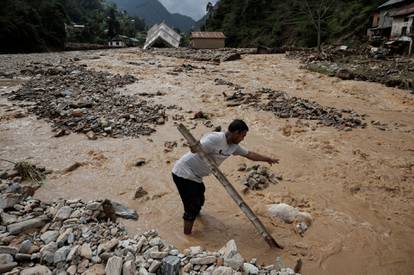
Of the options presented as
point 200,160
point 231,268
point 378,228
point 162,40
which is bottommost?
point 378,228

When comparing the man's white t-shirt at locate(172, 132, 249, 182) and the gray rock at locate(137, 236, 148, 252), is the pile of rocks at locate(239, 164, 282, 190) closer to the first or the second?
the man's white t-shirt at locate(172, 132, 249, 182)

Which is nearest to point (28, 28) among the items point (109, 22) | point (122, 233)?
point (109, 22)

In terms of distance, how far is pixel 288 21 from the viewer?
4341 centimetres

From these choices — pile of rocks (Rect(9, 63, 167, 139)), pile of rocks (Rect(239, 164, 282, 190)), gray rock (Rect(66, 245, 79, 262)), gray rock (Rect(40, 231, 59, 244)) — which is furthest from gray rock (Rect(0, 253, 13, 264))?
pile of rocks (Rect(9, 63, 167, 139))

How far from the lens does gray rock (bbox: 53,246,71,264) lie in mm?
3043

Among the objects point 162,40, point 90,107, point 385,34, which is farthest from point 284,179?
point 162,40

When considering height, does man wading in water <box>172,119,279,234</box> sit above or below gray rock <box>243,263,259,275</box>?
above

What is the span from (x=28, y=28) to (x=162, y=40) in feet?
46.7

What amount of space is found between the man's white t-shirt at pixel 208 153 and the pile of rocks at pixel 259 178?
1693 millimetres

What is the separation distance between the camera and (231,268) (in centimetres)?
291

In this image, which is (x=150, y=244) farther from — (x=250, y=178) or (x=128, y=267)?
(x=250, y=178)

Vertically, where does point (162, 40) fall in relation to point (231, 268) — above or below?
above

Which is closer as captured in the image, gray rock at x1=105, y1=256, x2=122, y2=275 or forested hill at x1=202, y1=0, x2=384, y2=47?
gray rock at x1=105, y1=256, x2=122, y2=275

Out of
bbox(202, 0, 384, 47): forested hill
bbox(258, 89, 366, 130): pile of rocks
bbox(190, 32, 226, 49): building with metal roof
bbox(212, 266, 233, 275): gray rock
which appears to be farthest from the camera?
bbox(190, 32, 226, 49): building with metal roof
